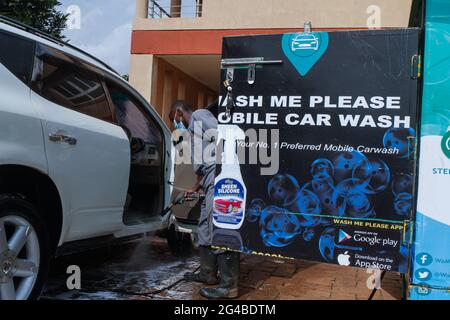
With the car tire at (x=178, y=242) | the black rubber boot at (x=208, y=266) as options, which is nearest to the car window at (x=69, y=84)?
the black rubber boot at (x=208, y=266)

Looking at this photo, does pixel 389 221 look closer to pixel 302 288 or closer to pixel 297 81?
pixel 297 81

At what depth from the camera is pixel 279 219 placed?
3256mm

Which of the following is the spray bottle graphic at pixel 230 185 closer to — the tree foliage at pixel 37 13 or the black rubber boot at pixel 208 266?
the black rubber boot at pixel 208 266

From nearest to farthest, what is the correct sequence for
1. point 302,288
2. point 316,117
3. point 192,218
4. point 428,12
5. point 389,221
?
1. point 428,12
2. point 389,221
3. point 316,117
4. point 302,288
5. point 192,218

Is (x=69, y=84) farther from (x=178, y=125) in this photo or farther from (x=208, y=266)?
(x=208, y=266)

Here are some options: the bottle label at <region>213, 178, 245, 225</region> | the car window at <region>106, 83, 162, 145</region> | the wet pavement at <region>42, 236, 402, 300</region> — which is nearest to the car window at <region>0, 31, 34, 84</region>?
the car window at <region>106, 83, 162, 145</region>

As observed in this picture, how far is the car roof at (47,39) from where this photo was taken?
10.2ft

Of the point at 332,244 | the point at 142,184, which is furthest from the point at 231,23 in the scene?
the point at 332,244

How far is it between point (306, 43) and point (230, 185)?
115 centimetres

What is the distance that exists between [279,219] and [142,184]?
7.15 ft

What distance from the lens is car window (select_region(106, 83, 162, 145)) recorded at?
14.9 ft

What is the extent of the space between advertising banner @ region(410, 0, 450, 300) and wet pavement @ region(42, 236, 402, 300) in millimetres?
1295

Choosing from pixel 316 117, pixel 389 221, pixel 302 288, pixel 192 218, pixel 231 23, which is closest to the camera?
pixel 389 221

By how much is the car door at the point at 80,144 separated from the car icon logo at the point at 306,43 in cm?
165
